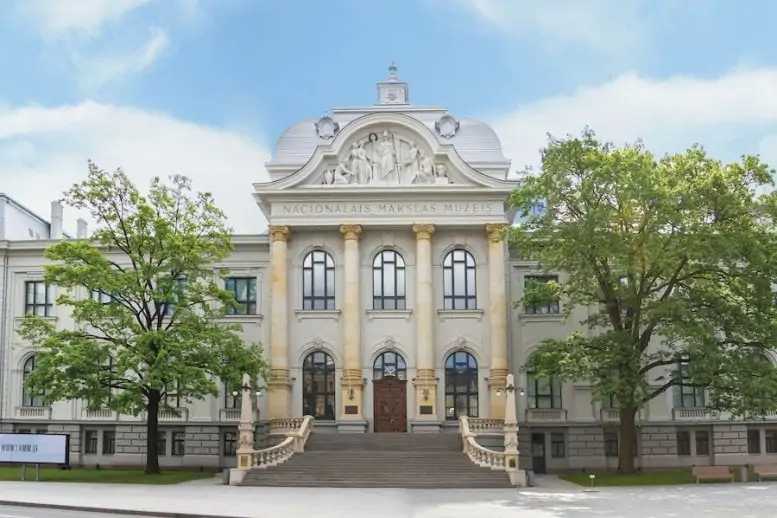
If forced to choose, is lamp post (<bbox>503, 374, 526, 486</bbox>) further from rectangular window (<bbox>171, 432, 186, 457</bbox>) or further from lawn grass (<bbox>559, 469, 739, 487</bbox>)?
rectangular window (<bbox>171, 432, 186, 457</bbox>)

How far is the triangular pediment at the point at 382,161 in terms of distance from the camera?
44906 millimetres

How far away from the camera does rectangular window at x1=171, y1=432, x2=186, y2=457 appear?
46.5 meters

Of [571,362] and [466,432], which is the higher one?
[571,362]

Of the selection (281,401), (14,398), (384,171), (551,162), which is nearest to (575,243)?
(551,162)

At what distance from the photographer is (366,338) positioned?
45344 millimetres

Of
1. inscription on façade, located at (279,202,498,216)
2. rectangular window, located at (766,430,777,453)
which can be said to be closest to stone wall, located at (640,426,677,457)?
rectangular window, located at (766,430,777,453)

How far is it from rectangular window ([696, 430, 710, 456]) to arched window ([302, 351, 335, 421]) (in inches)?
683

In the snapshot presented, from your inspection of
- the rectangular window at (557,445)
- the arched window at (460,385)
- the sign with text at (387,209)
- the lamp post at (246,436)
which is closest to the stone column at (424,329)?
the sign with text at (387,209)

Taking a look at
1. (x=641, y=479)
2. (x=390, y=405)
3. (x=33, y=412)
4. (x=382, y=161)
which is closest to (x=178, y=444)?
(x=33, y=412)

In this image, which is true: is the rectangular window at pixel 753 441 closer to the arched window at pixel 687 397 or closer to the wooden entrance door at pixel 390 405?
the arched window at pixel 687 397

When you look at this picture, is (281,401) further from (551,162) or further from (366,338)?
(551,162)

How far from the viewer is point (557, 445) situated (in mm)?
45531

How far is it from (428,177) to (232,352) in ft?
42.4

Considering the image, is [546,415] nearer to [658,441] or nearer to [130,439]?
[658,441]
